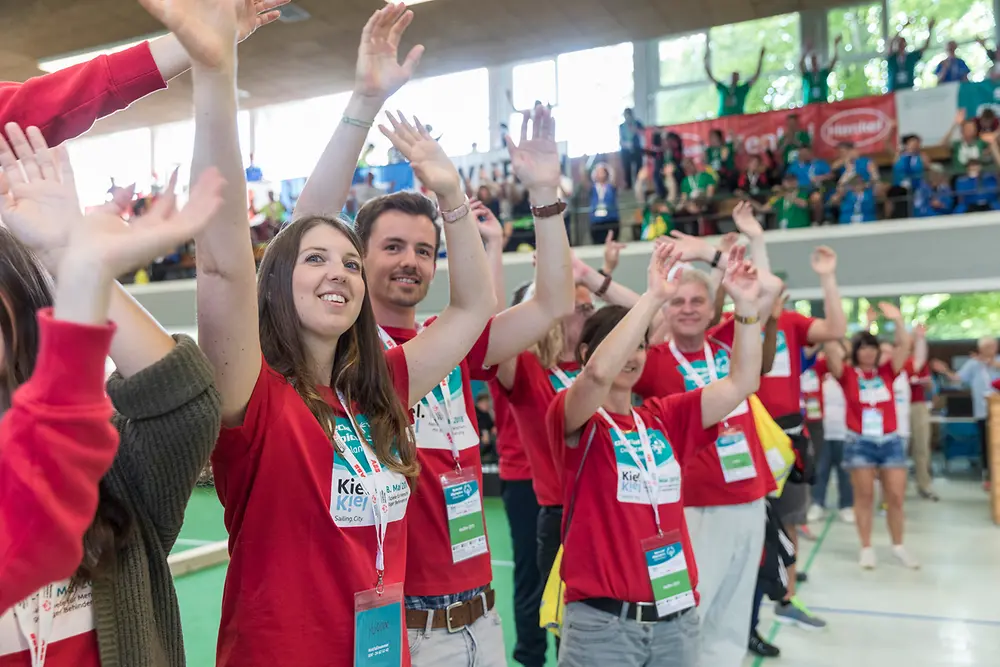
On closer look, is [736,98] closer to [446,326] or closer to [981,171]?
[981,171]

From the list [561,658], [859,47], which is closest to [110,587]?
[561,658]

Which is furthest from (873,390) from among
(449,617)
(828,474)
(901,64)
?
(901,64)

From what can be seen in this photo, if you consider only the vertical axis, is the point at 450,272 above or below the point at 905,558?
above

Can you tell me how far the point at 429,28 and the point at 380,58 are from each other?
8547 mm

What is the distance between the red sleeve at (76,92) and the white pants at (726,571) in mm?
2307

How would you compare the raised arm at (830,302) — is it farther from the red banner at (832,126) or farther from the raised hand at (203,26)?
the red banner at (832,126)

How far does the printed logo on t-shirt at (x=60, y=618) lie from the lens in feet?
2.87

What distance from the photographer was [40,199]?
0.76 meters

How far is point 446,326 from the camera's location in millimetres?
1572

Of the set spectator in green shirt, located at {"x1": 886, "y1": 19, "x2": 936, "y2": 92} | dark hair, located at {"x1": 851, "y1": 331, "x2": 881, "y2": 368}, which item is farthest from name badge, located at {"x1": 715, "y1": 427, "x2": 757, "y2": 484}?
spectator in green shirt, located at {"x1": 886, "y1": 19, "x2": 936, "y2": 92}

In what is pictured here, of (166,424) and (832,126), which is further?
(832,126)

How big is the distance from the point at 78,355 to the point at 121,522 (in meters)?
0.35

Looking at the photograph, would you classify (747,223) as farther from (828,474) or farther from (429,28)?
(429,28)

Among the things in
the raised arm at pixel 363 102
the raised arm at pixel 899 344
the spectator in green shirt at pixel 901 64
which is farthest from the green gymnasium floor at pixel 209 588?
the spectator in green shirt at pixel 901 64
